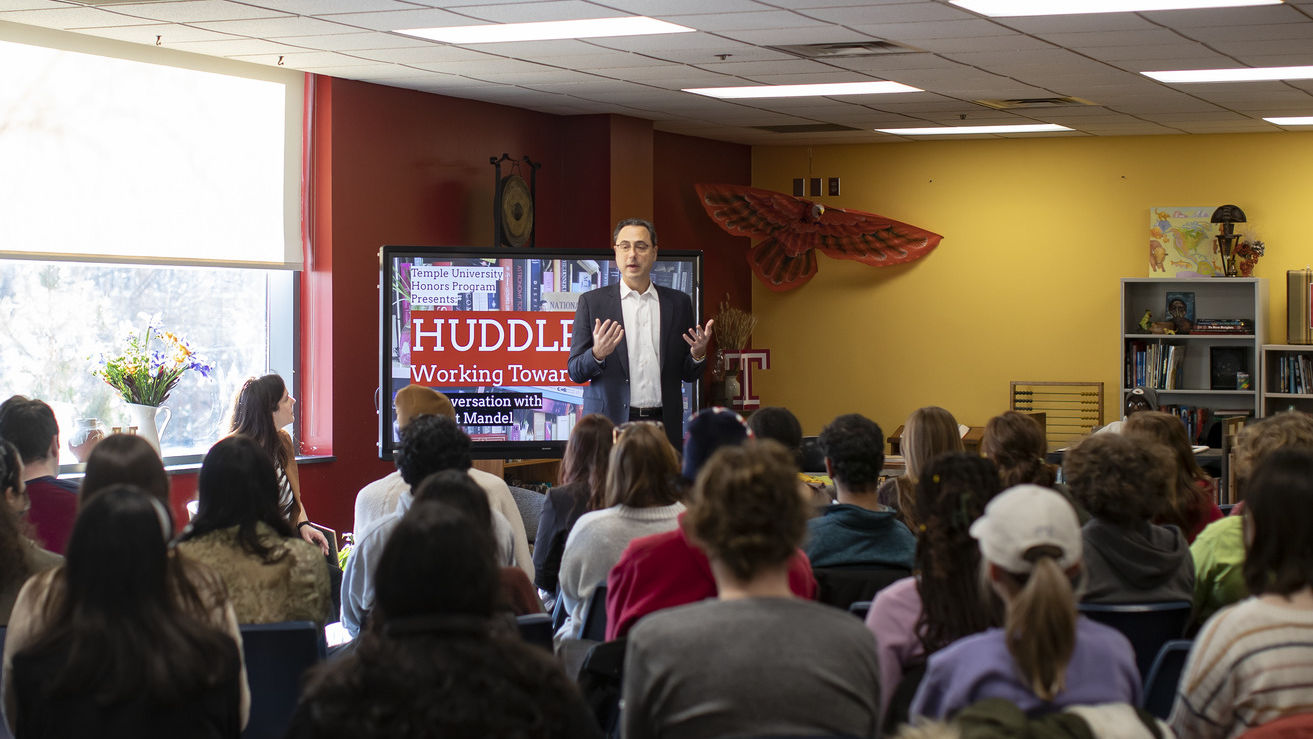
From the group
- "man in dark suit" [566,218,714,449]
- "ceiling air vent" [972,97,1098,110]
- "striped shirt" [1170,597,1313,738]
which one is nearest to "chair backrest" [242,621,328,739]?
"striped shirt" [1170,597,1313,738]

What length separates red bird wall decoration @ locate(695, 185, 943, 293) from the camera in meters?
10.1

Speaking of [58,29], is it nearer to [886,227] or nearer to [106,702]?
[106,702]

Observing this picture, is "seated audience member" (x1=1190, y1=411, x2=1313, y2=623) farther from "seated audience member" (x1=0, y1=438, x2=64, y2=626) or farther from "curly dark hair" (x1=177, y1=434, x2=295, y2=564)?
"seated audience member" (x1=0, y1=438, x2=64, y2=626)

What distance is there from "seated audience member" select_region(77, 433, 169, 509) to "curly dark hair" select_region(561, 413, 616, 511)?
1.38 m

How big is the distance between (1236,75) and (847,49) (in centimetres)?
227

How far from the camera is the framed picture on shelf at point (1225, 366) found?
915cm

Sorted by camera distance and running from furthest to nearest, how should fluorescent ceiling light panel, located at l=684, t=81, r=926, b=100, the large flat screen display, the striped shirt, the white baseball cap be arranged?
1. fluorescent ceiling light panel, located at l=684, t=81, r=926, b=100
2. the large flat screen display
3. the striped shirt
4. the white baseball cap

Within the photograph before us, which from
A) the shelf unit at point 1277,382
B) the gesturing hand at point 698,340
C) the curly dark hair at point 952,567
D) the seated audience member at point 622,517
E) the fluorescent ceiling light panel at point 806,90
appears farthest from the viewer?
the shelf unit at point 1277,382

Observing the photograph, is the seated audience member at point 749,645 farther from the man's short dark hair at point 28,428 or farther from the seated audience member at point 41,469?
the man's short dark hair at point 28,428

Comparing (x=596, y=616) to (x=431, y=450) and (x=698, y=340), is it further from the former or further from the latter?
(x=698, y=340)

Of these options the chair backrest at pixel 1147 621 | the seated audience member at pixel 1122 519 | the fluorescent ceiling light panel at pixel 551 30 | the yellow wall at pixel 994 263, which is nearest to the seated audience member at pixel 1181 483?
the seated audience member at pixel 1122 519

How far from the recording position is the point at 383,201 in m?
7.47

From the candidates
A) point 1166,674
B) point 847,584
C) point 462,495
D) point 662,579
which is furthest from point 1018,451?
point 462,495

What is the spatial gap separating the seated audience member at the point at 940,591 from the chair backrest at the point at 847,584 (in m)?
0.51
